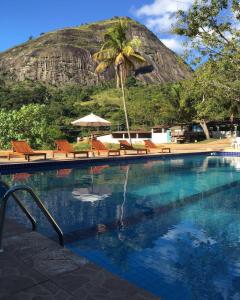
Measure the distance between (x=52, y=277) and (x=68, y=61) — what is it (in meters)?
109

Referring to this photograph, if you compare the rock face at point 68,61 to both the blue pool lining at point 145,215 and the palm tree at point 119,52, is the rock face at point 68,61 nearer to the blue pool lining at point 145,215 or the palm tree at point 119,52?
the palm tree at point 119,52

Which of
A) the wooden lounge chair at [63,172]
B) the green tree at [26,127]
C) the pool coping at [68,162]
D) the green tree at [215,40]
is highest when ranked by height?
the green tree at [215,40]

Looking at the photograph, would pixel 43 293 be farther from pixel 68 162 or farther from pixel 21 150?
pixel 21 150

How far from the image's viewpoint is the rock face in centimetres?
10275

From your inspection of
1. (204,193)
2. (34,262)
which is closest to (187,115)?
(204,193)

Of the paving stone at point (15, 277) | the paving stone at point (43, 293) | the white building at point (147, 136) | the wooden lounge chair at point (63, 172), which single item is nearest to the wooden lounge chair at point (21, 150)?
the wooden lounge chair at point (63, 172)

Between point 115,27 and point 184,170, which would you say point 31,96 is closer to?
point 115,27

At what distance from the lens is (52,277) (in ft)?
9.86

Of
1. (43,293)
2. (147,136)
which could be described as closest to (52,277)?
(43,293)

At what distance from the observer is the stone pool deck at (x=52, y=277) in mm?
2662

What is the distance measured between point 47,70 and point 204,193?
100.0 metres

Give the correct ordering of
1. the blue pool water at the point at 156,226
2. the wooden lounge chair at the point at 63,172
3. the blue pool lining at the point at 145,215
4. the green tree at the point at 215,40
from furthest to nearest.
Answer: the wooden lounge chair at the point at 63,172
the green tree at the point at 215,40
the blue pool lining at the point at 145,215
the blue pool water at the point at 156,226

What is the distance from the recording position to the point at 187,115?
120ft

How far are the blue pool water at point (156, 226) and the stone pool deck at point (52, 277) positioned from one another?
0.93m
